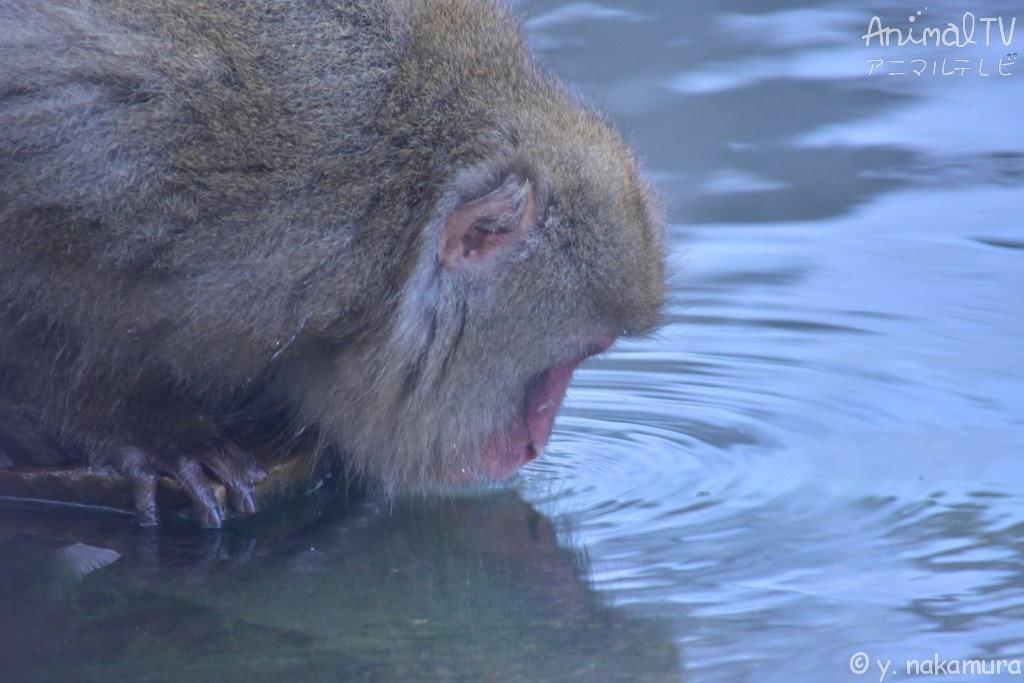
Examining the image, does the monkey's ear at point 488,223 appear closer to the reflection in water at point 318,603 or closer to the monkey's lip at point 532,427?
the monkey's lip at point 532,427

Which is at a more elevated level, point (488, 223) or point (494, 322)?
point (488, 223)

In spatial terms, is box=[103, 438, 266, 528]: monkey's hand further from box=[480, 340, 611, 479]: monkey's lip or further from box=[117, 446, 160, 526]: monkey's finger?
box=[480, 340, 611, 479]: monkey's lip

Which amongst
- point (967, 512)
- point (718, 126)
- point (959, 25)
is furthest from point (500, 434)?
point (959, 25)

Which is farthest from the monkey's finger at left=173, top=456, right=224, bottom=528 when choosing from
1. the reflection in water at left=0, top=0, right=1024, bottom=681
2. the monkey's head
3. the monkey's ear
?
the monkey's ear

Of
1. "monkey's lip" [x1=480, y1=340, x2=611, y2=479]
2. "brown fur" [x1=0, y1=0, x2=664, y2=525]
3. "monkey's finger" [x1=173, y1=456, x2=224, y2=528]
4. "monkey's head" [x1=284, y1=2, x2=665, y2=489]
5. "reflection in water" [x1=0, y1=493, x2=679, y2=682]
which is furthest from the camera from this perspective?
"monkey's lip" [x1=480, y1=340, x2=611, y2=479]

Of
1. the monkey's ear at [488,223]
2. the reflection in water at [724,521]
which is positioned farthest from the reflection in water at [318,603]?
the monkey's ear at [488,223]

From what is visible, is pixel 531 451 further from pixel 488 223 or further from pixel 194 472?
pixel 194 472

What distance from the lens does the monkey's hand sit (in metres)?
3.75

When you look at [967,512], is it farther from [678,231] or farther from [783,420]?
[678,231]

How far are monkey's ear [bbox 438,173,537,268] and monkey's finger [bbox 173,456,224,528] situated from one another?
2.58 feet

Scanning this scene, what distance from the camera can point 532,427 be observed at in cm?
Answer: 394

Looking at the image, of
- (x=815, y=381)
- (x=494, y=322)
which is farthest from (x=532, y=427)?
(x=815, y=381)

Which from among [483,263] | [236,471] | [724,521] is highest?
[483,263]

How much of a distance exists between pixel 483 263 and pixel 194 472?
854mm
